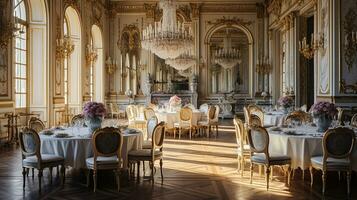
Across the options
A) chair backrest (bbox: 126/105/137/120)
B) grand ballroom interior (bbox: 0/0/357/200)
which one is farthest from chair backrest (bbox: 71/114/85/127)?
chair backrest (bbox: 126/105/137/120)

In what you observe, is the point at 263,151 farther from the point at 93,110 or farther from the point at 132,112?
the point at 132,112

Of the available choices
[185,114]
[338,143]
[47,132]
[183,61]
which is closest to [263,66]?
[183,61]

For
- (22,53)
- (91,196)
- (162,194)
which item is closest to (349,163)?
(162,194)

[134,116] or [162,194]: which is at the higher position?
[134,116]

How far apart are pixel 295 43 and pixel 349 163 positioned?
891 centimetres

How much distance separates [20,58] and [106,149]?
6.38 metres

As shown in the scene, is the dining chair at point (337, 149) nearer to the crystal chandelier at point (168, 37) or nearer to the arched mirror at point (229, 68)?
the crystal chandelier at point (168, 37)

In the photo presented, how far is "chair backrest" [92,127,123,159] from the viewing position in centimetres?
507

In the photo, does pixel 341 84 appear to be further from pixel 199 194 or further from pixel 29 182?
pixel 29 182

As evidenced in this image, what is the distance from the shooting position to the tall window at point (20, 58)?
397 inches

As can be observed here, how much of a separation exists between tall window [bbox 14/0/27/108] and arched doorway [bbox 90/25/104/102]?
18.6ft

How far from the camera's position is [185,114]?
11008mm

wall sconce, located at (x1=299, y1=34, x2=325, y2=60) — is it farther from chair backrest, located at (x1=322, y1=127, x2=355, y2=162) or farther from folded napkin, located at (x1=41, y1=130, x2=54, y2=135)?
folded napkin, located at (x1=41, y1=130, x2=54, y2=135)

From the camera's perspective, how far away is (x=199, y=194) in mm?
5035
